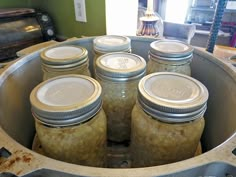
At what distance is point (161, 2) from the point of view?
11.0ft

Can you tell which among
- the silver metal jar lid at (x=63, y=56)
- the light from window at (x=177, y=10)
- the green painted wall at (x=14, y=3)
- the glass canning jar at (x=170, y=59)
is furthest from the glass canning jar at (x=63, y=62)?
the light from window at (x=177, y=10)

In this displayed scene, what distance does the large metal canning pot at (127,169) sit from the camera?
0.21 meters

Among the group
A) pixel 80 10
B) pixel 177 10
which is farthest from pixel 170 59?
pixel 177 10

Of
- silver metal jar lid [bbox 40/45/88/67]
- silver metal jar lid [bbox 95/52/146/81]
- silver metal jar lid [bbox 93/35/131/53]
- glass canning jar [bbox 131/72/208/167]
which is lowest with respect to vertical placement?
glass canning jar [bbox 131/72/208/167]

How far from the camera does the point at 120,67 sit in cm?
38

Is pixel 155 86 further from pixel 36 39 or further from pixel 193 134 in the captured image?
pixel 36 39

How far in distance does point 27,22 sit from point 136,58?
572 mm

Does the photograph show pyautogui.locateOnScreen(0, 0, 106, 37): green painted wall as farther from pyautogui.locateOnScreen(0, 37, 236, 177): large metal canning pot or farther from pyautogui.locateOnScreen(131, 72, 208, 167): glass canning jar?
pyautogui.locateOnScreen(131, 72, 208, 167): glass canning jar

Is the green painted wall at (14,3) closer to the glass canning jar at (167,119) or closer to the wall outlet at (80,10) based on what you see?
the wall outlet at (80,10)

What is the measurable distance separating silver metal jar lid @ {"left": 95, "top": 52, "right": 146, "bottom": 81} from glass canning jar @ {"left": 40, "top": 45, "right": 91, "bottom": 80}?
0.04m

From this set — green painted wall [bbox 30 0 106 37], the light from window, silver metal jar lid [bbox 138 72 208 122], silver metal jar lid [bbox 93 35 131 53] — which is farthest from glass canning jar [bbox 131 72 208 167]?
the light from window

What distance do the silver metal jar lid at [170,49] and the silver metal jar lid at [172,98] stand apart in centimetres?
6

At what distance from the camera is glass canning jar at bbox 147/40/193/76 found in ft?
1.30

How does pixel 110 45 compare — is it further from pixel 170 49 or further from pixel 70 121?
pixel 70 121
